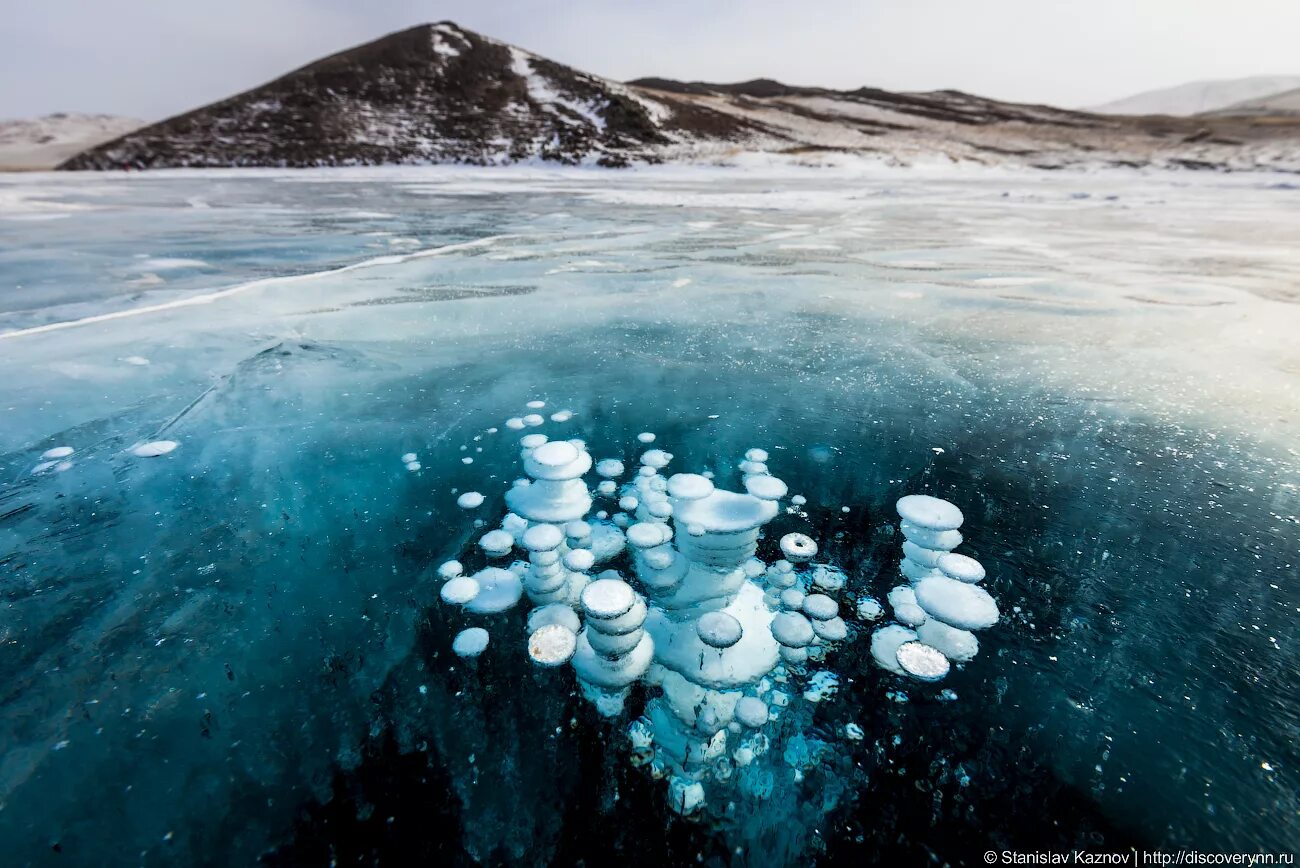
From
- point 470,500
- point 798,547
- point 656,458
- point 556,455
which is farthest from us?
A: point 656,458

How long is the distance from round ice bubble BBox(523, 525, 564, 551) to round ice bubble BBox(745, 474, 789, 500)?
0.86 metres

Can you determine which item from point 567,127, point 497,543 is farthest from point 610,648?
point 567,127

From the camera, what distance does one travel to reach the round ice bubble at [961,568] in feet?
6.51

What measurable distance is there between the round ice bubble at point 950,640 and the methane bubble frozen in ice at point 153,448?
3.61 meters

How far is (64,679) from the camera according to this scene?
1.72 meters

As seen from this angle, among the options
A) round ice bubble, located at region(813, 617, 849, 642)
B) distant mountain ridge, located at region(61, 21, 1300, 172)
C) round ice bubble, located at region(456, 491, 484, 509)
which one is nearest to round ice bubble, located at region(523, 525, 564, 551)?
round ice bubble, located at region(456, 491, 484, 509)

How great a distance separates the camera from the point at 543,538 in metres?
2.14

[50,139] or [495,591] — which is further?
[50,139]

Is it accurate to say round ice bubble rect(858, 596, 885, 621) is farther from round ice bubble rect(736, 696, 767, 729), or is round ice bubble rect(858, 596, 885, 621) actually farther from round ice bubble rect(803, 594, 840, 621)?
round ice bubble rect(736, 696, 767, 729)

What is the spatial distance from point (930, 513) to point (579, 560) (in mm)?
1359

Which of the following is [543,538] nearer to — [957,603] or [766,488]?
[766,488]

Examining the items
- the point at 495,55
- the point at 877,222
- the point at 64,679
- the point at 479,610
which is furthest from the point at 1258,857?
the point at 495,55

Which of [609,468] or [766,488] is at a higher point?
[766,488]

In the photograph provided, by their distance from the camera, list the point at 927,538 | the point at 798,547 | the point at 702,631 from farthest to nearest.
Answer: the point at 798,547, the point at 927,538, the point at 702,631
